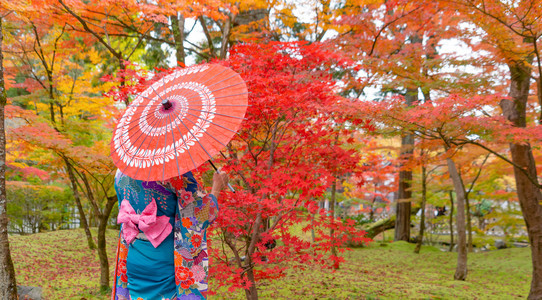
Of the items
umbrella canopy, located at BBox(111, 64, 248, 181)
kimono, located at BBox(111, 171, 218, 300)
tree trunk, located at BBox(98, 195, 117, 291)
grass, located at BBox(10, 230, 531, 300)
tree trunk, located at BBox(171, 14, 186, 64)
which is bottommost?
grass, located at BBox(10, 230, 531, 300)

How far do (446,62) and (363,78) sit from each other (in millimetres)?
1095

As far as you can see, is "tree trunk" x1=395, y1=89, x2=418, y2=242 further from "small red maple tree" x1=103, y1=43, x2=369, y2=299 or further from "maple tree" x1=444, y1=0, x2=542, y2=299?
"small red maple tree" x1=103, y1=43, x2=369, y2=299

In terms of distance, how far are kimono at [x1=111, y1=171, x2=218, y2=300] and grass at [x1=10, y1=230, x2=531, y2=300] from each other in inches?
116

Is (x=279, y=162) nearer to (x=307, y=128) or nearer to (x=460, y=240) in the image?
(x=307, y=128)

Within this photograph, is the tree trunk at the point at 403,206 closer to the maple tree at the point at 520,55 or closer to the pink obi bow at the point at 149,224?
the maple tree at the point at 520,55

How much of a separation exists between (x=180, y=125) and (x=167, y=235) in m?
0.63

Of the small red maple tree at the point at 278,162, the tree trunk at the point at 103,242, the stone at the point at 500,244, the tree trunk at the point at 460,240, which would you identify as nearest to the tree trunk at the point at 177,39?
the small red maple tree at the point at 278,162

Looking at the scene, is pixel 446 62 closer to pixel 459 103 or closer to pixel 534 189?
pixel 459 103

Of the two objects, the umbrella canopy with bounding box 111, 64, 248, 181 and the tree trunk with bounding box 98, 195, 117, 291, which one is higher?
the umbrella canopy with bounding box 111, 64, 248, 181

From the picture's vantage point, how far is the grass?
4906 mm

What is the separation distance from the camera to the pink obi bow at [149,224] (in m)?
1.85

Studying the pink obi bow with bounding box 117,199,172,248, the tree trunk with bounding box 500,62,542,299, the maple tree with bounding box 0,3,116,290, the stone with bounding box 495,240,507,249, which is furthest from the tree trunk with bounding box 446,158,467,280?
the stone with bounding box 495,240,507,249

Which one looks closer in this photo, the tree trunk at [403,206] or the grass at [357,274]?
the grass at [357,274]

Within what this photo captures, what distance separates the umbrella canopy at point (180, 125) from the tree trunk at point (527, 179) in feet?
15.2
